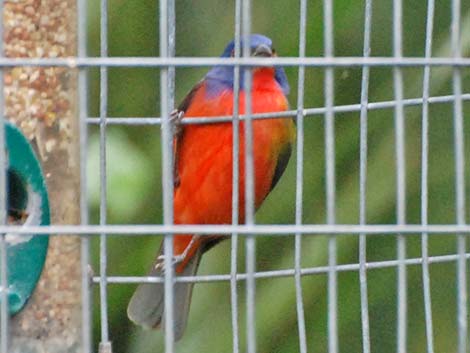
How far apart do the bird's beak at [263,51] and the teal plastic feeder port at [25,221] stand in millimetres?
1053

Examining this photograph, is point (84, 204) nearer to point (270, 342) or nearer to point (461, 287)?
point (461, 287)

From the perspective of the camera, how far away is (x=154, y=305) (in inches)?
126

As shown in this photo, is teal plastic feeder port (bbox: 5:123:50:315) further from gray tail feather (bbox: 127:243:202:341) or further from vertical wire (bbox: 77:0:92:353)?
gray tail feather (bbox: 127:243:202:341)

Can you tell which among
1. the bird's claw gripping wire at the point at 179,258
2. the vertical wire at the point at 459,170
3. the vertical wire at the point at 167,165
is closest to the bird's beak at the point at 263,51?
the bird's claw gripping wire at the point at 179,258

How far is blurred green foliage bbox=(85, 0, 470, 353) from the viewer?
11.9 feet

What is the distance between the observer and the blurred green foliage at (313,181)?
3.62 m

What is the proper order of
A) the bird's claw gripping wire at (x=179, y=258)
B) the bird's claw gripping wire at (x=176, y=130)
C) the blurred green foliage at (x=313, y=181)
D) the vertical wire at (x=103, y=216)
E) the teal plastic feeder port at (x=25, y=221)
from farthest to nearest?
the blurred green foliage at (x=313, y=181), the bird's claw gripping wire at (x=179, y=258), the bird's claw gripping wire at (x=176, y=130), the teal plastic feeder port at (x=25, y=221), the vertical wire at (x=103, y=216)

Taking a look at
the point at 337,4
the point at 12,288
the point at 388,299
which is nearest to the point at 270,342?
the point at 388,299

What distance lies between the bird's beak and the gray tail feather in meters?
0.50

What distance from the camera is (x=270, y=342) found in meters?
3.64

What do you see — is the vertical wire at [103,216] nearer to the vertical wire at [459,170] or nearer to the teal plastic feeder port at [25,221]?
the teal plastic feeder port at [25,221]

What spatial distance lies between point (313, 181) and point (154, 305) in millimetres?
682

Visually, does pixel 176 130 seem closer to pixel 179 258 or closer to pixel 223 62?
pixel 179 258

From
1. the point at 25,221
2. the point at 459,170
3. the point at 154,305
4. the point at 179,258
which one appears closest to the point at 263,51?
the point at 179,258
